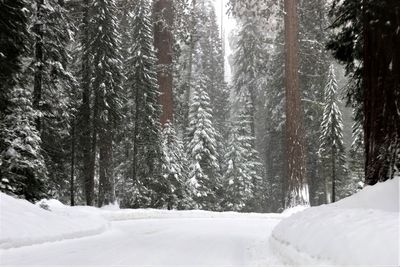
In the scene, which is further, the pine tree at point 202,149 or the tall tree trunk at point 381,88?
the pine tree at point 202,149

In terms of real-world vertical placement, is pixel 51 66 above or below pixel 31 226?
above

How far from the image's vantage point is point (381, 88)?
320 inches

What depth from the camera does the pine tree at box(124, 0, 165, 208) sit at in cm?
2869

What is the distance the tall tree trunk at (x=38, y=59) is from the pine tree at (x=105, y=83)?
17.6ft

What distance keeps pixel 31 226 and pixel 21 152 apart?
24.7 ft

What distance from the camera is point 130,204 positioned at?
2888 centimetres

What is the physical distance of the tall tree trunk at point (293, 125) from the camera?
1828 centimetres

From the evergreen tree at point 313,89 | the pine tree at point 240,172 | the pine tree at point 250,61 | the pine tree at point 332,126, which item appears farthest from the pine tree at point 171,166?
the pine tree at point 250,61

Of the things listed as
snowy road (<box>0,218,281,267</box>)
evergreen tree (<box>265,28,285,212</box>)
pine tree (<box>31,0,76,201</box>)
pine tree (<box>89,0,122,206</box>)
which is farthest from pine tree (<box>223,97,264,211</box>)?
snowy road (<box>0,218,281,267</box>)

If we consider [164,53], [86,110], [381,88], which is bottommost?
[381,88]

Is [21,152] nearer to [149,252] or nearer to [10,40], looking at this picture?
[10,40]

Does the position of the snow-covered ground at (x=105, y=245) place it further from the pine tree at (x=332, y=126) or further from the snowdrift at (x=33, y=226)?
the pine tree at (x=332, y=126)

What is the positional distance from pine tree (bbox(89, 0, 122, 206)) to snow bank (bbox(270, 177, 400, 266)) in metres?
19.9

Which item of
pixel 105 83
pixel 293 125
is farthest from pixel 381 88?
pixel 105 83
